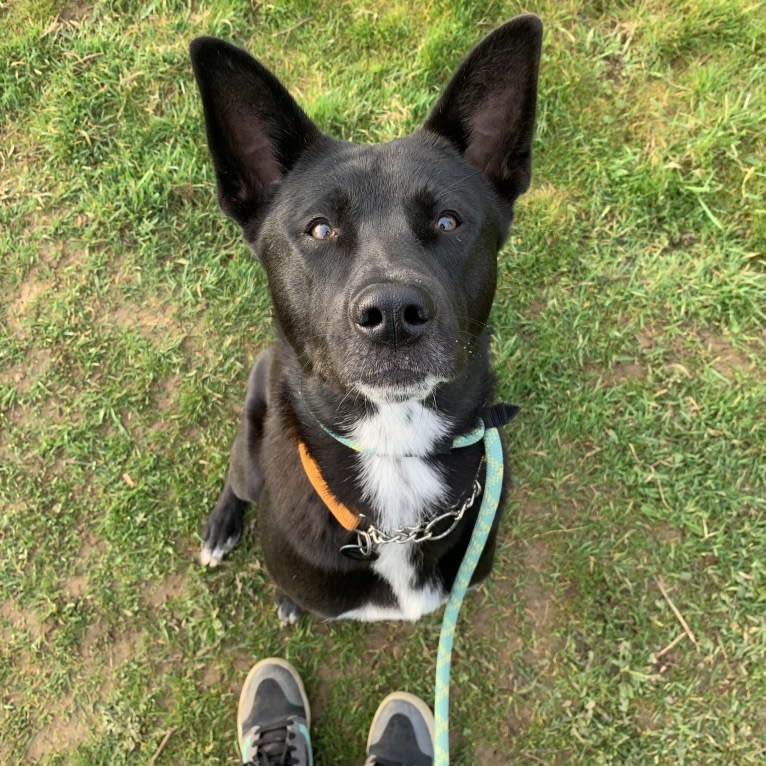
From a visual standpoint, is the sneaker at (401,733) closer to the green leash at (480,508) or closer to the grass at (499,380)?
the grass at (499,380)

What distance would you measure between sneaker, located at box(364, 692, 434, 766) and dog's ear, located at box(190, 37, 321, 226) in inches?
97.1

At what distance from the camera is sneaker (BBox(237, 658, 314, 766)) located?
327 centimetres

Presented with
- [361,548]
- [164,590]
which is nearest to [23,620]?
[164,590]

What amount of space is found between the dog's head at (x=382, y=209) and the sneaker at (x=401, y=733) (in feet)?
6.55

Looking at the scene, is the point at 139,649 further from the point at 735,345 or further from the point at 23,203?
the point at 735,345

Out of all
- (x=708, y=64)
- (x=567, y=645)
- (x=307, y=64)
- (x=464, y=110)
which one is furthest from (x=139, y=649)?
(x=708, y=64)

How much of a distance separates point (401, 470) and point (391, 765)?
1708mm

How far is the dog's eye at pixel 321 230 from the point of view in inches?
88.8

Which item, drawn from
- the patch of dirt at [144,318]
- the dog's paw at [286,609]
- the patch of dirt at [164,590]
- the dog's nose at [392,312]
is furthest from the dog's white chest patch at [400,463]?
the patch of dirt at [144,318]

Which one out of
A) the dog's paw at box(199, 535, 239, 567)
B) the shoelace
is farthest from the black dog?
the shoelace

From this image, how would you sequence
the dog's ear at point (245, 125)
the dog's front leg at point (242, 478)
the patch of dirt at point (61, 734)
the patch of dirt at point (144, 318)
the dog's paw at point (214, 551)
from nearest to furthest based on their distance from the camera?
the dog's ear at point (245, 125)
the dog's front leg at point (242, 478)
the patch of dirt at point (61, 734)
the dog's paw at point (214, 551)
the patch of dirt at point (144, 318)

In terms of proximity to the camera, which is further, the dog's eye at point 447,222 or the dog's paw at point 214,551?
the dog's paw at point 214,551

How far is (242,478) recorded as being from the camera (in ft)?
10.8

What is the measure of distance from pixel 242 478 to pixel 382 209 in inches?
64.7
